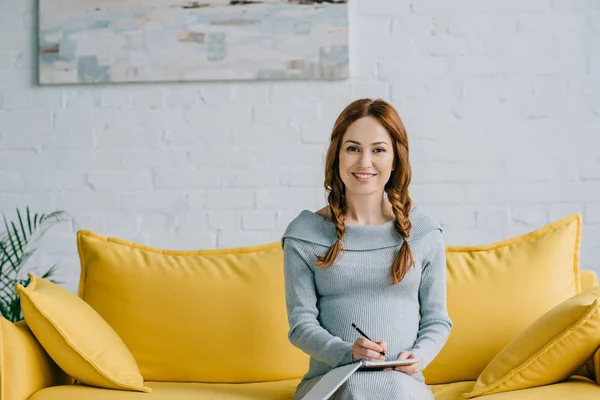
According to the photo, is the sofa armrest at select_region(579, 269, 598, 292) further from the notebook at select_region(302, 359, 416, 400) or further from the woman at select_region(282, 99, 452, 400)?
the notebook at select_region(302, 359, 416, 400)

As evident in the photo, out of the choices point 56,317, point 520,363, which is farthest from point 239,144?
point 520,363

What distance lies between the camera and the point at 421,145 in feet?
9.58

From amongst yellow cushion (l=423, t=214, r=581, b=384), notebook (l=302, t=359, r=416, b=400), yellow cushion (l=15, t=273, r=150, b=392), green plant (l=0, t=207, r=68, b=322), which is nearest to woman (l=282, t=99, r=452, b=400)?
notebook (l=302, t=359, r=416, b=400)

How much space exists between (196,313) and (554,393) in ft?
3.24

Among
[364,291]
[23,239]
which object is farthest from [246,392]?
[23,239]

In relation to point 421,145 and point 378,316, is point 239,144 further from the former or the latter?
point 378,316

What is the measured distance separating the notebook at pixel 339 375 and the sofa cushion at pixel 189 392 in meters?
0.36

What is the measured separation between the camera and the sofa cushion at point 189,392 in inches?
76.8

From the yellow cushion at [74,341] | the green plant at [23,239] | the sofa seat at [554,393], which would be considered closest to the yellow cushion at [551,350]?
the sofa seat at [554,393]

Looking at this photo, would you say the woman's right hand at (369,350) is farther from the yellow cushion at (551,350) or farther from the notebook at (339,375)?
the yellow cushion at (551,350)

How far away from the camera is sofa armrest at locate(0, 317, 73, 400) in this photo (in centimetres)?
189

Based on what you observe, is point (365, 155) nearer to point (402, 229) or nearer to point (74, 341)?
point (402, 229)

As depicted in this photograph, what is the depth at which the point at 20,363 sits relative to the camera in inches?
75.4

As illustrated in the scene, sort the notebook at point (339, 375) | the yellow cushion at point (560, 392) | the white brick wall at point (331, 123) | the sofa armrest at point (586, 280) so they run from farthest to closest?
the white brick wall at point (331, 123)
the sofa armrest at point (586, 280)
the yellow cushion at point (560, 392)
the notebook at point (339, 375)
